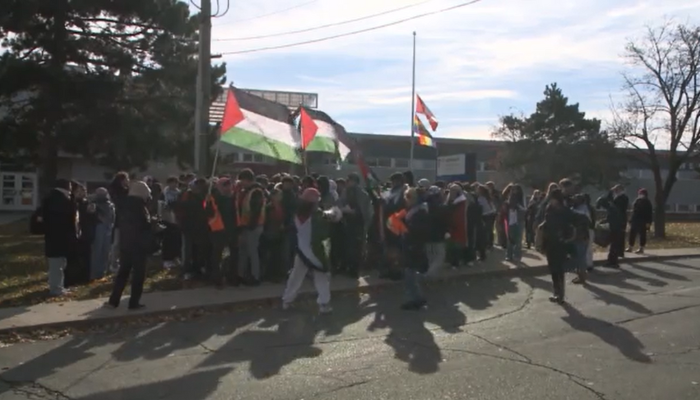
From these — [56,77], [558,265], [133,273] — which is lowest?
[133,273]

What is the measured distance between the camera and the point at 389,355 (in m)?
7.57

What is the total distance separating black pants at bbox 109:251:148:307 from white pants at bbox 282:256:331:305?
6.46 ft

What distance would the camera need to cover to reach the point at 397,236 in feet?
38.9

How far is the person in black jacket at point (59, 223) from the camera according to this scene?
1016 centimetres

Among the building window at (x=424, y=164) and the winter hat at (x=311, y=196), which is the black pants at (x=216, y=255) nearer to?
the winter hat at (x=311, y=196)

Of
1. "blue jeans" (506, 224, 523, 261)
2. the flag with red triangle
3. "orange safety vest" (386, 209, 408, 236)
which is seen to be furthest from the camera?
"blue jeans" (506, 224, 523, 261)

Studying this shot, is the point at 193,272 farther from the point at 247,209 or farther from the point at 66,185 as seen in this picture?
the point at 66,185

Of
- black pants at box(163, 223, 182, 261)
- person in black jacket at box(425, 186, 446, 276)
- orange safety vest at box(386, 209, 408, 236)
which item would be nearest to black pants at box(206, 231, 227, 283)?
black pants at box(163, 223, 182, 261)

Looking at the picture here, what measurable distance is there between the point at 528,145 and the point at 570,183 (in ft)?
137

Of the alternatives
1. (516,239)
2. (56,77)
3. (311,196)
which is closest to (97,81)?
(56,77)

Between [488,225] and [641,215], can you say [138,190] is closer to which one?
[488,225]

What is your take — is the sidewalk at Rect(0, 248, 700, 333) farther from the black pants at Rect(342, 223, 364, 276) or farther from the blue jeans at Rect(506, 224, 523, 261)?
the blue jeans at Rect(506, 224, 523, 261)

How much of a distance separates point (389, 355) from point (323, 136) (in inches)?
256

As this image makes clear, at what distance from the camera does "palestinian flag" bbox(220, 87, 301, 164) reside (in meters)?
11.5
